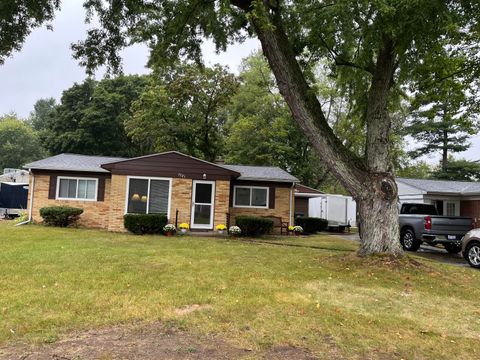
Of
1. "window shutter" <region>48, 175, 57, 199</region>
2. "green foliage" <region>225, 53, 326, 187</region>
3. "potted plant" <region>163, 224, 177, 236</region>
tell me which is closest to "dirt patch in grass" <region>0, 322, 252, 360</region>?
"potted plant" <region>163, 224, 177, 236</region>

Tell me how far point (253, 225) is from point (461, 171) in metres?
28.7

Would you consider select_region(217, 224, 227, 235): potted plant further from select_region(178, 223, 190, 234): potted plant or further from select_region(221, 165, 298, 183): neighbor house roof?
select_region(221, 165, 298, 183): neighbor house roof

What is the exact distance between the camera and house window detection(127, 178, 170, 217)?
15453 millimetres

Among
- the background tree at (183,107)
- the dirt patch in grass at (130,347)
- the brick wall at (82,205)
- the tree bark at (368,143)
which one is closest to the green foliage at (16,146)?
the background tree at (183,107)

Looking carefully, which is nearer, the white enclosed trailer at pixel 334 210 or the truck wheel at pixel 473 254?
the truck wheel at pixel 473 254

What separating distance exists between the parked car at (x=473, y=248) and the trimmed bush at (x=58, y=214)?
45.7 feet

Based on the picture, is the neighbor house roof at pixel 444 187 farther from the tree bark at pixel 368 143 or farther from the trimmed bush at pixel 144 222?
the trimmed bush at pixel 144 222

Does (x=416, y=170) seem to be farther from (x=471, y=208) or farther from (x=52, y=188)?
(x=52, y=188)

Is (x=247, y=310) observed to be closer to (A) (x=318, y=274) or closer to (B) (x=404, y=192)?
(A) (x=318, y=274)

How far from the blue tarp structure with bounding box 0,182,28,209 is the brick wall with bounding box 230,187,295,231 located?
50.5 feet

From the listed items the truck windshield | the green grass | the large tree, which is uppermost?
the large tree

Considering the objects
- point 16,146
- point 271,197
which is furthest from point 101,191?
point 16,146

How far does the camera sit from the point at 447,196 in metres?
19.9

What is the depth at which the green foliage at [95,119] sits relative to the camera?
33938 mm
